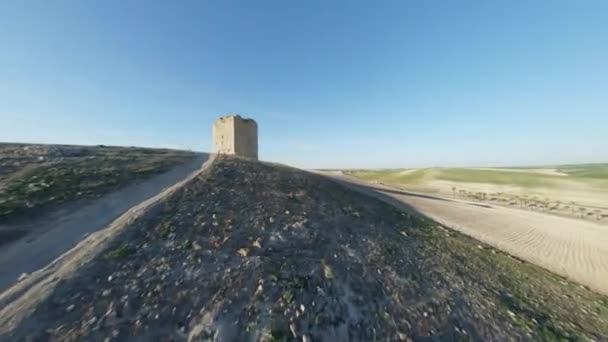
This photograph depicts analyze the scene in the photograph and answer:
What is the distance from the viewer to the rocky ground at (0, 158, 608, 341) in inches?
179

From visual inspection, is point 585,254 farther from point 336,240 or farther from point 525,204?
point 525,204

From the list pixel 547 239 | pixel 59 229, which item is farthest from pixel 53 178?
pixel 547 239

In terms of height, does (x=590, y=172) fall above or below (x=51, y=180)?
below

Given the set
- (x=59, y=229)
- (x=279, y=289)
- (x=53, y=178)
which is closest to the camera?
(x=279, y=289)

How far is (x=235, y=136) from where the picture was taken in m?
31.1

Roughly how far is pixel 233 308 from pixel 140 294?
2.01 metres

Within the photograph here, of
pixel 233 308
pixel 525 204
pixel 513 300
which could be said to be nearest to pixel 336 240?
pixel 233 308

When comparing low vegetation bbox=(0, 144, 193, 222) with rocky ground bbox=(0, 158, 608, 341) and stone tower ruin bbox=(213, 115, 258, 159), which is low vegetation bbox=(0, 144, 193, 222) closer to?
rocky ground bbox=(0, 158, 608, 341)

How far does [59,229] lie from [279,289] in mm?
7839

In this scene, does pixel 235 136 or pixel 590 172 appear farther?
pixel 590 172

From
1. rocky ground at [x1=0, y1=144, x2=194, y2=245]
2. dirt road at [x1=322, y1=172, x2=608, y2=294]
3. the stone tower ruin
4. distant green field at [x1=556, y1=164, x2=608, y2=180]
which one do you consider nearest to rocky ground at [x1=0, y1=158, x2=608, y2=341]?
dirt road at [x1=322, y1=172, x2=608, y2=294]

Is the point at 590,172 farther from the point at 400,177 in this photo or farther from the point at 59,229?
the point at 59,229

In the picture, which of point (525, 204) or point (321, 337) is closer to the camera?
point (321, 337)

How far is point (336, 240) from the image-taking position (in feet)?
30.0
